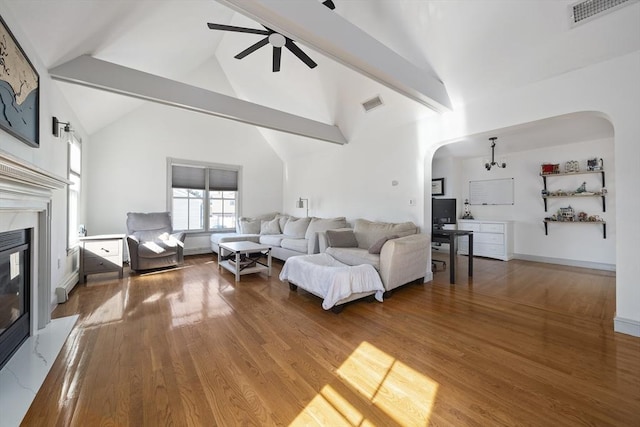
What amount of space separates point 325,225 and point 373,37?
3235mm

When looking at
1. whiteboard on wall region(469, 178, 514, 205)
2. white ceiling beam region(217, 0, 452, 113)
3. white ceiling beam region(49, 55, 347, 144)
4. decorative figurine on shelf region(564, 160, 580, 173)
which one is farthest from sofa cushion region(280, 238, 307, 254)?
decorative figurine on shelf region(564, 160, 580, 173)

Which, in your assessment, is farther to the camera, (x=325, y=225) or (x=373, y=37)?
(x=325, y=225)

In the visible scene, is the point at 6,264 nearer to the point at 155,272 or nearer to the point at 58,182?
the point at 58,182

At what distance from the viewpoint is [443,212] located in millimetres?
4805

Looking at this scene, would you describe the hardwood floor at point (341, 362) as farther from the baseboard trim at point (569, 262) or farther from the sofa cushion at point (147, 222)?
the baseboard trim at point (569, 262)

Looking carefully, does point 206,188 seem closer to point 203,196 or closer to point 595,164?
point 203,196

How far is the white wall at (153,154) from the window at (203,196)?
0.63 feet

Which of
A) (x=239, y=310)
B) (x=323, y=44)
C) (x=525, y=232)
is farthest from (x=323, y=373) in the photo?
(x=525, y=232)

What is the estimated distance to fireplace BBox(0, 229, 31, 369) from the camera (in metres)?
1.80

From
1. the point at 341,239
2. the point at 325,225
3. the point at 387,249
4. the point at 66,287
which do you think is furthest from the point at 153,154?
the point at 387,249

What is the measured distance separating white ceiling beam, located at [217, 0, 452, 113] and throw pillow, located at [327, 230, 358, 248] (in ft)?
→ 7.44

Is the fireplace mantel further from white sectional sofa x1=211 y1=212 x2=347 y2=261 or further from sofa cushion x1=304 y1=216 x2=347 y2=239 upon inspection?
sofa cushion x1=304 y1=216 x2=347 y2=239

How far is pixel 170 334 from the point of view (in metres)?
2.31

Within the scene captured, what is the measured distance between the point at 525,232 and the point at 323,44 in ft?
19.9
